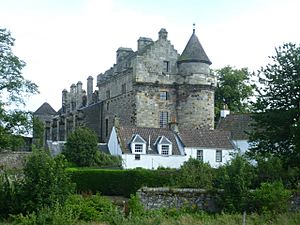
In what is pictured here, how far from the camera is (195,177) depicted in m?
30.8

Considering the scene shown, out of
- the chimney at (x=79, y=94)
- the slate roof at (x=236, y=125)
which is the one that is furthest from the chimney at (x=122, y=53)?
the chimney at (x=79, y=94)

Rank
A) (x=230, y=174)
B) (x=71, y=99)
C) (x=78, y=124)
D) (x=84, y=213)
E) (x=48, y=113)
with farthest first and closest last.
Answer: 1. (x=48, y=113)
2. (x=71, y=99)
3. (x=78, y=124)
4. (x=230, y=174)
5. (x=84, y=213)

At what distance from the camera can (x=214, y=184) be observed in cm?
2864

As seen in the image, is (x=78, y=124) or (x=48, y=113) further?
(x=48, y=113)

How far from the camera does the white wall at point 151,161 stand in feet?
151

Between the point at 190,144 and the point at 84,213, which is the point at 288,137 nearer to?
the point at 84,213

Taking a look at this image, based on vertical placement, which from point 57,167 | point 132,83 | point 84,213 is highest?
point 132,83

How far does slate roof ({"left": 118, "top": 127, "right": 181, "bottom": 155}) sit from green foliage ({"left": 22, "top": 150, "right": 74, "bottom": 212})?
21839mm

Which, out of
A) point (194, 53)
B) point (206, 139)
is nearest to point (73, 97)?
point (194, 53)

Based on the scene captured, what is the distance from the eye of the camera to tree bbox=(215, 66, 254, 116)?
68.6 metres

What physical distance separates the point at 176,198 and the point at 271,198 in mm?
5259

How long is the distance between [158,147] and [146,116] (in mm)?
8225

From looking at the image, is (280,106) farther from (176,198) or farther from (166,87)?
(166,87)

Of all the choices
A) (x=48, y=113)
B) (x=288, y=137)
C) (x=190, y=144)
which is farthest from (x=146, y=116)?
(x=48, y=113)
